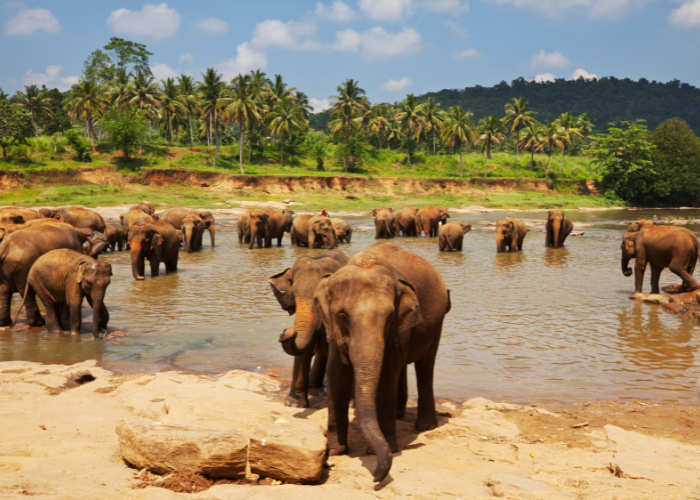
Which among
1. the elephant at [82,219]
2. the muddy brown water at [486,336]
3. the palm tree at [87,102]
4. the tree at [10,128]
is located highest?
the palm tree at [87,102]

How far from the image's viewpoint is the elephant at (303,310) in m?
5.93

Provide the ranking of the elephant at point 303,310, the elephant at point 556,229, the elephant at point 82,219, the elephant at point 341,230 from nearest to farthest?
the elephant at point 303,310
the elephant at point 82,219
the elephant at point 556,229
the elephant at point 341,230

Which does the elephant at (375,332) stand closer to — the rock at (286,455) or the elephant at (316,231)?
the rock at (286,455)

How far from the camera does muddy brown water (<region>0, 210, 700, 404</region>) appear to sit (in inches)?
335

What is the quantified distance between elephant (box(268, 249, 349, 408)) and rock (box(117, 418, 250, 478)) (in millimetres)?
1206

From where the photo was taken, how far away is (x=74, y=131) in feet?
200

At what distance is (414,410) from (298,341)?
6.79 feet

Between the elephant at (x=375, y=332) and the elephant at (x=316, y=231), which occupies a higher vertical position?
the elephant at (x=375, y=332)

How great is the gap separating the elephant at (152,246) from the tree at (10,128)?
4501 cm

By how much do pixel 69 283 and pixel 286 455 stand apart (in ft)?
23.6

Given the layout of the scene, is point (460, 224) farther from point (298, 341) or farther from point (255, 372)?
point (298, 341)

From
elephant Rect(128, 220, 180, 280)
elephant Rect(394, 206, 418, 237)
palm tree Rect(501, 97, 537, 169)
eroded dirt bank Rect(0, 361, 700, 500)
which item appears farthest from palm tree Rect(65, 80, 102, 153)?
eroded dirt bank Rect(0, 361, 700, 500)

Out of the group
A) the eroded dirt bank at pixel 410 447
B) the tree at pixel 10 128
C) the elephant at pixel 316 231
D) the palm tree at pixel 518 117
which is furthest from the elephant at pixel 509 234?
the palm tree at pixel 518 117

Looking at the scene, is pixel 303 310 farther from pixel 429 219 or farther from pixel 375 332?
pixel 429 219
